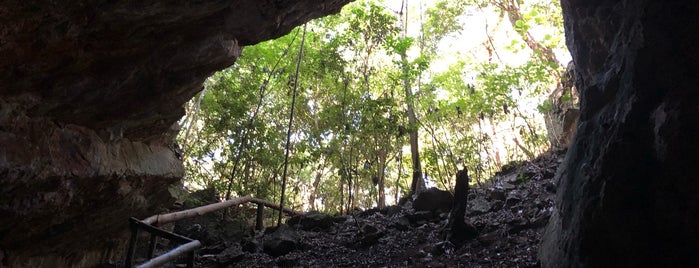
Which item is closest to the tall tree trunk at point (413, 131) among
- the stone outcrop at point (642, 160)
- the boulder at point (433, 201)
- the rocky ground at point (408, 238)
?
the rocky ground at point (408, 238)

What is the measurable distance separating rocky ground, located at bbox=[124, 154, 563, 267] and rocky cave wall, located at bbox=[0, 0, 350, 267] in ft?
7.02

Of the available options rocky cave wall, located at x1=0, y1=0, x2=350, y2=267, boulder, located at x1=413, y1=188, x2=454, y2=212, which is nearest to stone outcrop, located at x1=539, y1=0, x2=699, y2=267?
rocky cave wall, located at x1=0, y1=0, x2=350, y2=267

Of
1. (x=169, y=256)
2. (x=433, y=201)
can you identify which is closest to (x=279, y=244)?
(x=433, y=201)

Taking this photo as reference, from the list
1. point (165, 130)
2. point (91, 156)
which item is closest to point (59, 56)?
point (91, 156)

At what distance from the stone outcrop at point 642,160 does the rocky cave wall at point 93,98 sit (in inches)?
151

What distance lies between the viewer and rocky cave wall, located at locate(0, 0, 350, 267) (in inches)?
138

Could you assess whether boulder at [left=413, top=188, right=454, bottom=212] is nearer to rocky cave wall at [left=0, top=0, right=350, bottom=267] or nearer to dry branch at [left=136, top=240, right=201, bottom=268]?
rocky cave wall at [left=0, top=0, right=350, bottom=267]

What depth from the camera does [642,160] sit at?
3258 mm

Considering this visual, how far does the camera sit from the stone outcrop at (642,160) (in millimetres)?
2943

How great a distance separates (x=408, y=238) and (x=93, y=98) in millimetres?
5038

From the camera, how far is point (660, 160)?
313 cm

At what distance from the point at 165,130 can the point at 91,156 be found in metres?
1.68

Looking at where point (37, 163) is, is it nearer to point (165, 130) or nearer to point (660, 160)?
point (165, 130)

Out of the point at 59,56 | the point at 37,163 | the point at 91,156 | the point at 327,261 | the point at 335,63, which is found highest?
the point at 335,63
